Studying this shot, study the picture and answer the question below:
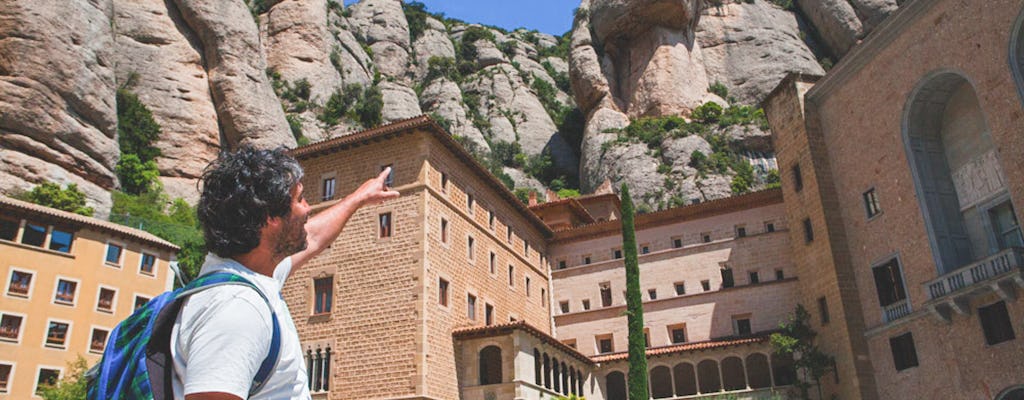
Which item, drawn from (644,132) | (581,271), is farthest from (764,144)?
(581,271)

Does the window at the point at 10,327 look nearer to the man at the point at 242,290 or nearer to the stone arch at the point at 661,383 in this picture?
the stone arch at the point at 661,383

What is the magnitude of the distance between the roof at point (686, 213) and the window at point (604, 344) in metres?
5.94

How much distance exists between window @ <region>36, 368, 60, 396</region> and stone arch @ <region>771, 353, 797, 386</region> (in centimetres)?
3265

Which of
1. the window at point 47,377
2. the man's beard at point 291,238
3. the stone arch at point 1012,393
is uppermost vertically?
the window at point 47,377

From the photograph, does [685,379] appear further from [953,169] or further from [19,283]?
[19,283]

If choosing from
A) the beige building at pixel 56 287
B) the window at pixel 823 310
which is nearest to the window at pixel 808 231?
the window at pixel 823 310

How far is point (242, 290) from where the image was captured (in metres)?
2.27

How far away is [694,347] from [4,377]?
30.3m

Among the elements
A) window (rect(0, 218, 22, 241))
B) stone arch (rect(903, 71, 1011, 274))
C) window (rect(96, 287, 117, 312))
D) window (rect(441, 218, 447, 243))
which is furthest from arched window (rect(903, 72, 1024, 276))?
window (rect(0, 218, 22, 241))

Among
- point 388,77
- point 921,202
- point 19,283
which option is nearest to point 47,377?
point 19,283

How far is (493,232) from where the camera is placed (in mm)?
35312

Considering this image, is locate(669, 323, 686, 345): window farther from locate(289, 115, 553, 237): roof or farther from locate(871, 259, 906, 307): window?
locate(289, 115, 553, 237): roof

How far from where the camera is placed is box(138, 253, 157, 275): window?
35.5 meters

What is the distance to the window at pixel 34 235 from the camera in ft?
104
